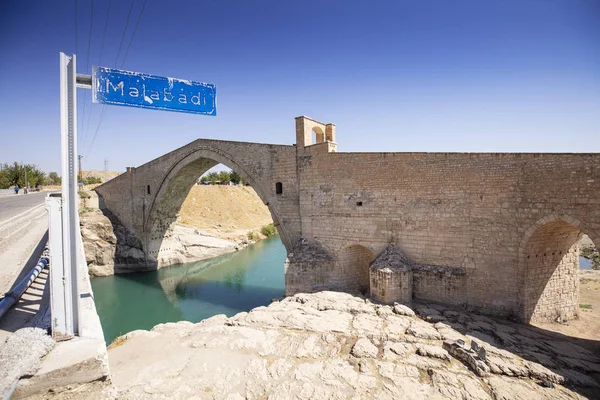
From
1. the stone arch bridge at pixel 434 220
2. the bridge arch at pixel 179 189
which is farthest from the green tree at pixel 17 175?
the stone arch bridge at pixel 434 220

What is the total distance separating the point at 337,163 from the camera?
35.6 ft

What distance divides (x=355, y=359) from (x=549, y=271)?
6.03 metres

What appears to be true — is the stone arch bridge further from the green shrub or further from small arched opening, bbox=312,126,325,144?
the green shrub

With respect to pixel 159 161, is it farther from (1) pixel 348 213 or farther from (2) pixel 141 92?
(2) pixel 141 92

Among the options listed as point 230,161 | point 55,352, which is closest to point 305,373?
point 55,352

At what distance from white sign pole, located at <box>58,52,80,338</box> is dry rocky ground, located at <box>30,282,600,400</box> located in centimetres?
203

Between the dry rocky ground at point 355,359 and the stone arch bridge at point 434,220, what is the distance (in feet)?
3.58

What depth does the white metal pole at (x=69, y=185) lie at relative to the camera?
298 cm

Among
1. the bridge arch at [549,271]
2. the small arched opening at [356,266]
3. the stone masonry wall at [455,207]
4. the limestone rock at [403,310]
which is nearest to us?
the stone masonry wall at [455,207]

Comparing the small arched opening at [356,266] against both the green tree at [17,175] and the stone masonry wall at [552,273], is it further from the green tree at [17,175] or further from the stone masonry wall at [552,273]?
the green tree at [17,175]

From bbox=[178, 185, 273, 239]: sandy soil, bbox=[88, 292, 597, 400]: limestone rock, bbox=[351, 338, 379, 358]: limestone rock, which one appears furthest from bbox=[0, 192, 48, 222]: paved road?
bbox=[351, 338, 379, 358]: limestone rock

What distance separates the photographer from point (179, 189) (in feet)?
62.8

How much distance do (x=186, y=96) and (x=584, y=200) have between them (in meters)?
8.12

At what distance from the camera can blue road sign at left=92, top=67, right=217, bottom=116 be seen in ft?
10.4
